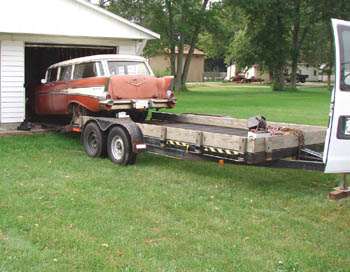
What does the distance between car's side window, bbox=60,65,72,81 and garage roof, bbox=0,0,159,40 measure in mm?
2183

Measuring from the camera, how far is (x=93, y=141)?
1016 cm

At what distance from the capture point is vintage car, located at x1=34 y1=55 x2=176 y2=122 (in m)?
10.2

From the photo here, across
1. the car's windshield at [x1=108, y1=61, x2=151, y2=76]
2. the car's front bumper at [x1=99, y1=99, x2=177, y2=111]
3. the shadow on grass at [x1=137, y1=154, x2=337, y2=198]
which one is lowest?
the shadow on grass at [x1=137, y1=154, x2=337, y2=198]

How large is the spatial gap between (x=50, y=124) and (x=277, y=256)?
31.0 ft

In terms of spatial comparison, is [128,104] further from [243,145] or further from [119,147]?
[243,145]

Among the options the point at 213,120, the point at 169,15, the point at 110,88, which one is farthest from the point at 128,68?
the point at 169,15

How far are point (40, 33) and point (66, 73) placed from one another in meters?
2.44

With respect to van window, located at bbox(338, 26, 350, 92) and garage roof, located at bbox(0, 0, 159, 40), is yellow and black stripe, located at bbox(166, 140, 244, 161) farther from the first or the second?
garage roof, located at bbox(0, 0, 159, 40)

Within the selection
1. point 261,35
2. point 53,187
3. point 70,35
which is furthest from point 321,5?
point 53,187

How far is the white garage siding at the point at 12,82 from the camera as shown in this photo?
13.9 meters

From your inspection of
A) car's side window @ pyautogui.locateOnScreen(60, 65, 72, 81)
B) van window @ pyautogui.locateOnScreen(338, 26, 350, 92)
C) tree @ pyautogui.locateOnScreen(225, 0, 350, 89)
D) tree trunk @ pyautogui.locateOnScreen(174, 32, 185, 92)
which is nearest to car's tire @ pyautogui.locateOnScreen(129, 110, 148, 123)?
car's side window @ pyautogui.locateOnScreen(60, 65, 72, 81)

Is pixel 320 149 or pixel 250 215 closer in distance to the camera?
pixel 250 215

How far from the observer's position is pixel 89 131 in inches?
398

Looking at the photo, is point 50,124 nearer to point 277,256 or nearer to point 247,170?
point 247,170
